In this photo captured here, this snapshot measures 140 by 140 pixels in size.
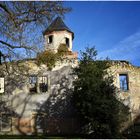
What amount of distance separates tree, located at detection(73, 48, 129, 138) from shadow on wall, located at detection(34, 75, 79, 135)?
195 cm

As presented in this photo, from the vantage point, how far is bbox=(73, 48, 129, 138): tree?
Result: 83.7 feet

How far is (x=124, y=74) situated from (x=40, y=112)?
9.59m

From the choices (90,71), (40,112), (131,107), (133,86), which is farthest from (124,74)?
(40,112)

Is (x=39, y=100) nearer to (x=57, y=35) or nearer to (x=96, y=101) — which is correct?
(x=96, y=101)

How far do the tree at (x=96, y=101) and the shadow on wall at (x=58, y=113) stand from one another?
1.95 meters

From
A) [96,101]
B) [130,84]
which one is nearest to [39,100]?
[96,101]

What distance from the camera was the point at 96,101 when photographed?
25562mm

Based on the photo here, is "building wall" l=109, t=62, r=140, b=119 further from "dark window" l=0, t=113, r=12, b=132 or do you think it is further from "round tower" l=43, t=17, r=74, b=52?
"dark window" l=0, t=113, r=12, b=132

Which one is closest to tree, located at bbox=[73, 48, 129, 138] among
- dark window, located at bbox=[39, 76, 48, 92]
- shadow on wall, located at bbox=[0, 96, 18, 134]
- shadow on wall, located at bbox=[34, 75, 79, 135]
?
shadow on wall, located at bbox=[34, 75, 79, 135]

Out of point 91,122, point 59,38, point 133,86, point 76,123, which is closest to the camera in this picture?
point 91,122

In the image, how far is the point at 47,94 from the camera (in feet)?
97.5

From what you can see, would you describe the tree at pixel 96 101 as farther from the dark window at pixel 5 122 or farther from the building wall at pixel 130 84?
the dark window at pixel 5 122

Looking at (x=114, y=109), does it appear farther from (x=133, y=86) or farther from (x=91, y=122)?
(x=133, y=86)

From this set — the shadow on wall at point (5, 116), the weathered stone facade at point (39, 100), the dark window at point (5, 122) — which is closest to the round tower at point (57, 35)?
the weathered stone facade at point (39, 100)
